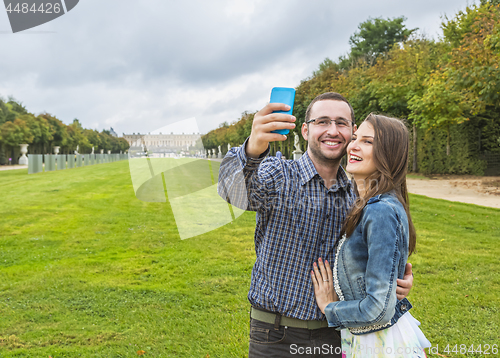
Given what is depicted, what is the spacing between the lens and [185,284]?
5.70 meters

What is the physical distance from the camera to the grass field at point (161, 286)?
4078 millimetres

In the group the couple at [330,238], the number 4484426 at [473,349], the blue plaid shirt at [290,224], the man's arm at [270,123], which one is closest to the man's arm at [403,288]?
the couple at [330,238]

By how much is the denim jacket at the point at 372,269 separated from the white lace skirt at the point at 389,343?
33 mm

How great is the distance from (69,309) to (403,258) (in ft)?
15.2

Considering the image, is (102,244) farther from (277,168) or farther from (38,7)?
(277,168)

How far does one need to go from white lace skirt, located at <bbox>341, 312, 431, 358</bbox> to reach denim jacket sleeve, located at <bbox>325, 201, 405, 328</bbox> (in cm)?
13

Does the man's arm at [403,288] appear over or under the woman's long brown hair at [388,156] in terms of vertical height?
under

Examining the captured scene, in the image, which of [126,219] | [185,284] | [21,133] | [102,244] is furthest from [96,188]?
[21,133]

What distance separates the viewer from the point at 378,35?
144 feet

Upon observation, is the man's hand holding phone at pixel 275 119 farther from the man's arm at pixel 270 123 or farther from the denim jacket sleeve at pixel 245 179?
the denim jacket sleeve at pixel 245 179

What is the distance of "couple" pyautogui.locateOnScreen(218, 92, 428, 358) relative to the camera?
5.00ft

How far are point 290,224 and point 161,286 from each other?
14.3 feet

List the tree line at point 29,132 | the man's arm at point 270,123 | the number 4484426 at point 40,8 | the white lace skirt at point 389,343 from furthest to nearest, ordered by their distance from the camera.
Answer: the tree line at point 29,132
the number 4484426 at point 40,8
the white lace skirt at point 389,343
the man's arm at point 270,123

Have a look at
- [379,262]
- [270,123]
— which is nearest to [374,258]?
[379,262]
